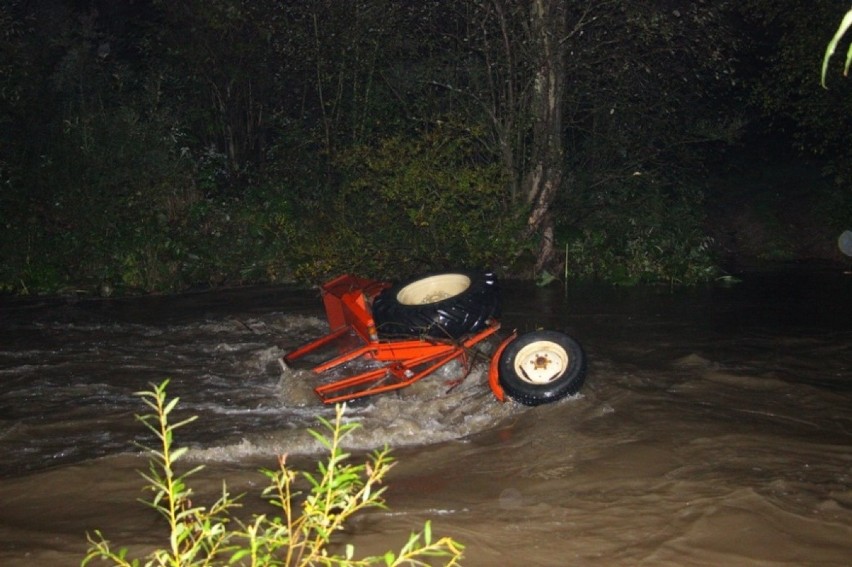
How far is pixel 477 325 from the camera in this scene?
7.86 m

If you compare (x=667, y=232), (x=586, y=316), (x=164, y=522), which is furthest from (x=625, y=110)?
(x=164, y=522)

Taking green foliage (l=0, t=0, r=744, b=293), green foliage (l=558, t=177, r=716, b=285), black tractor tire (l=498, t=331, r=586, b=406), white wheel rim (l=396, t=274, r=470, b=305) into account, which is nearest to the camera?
black tractor tire (l=498, t=331, r=586, b=406)

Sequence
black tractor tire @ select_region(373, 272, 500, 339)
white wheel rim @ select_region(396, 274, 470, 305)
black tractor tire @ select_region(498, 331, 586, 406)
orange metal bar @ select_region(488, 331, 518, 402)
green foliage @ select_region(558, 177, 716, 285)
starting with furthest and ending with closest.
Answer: green foliage @ select_region(558, 177, 716, 285)
white wheel rim @ select_region(396, 274, 470, 305)
black tractor tire @ select_region(373, 272, 500, 339)
orange metal bar @ select_region(488, 331, 518, 402)
black tractor tire @ select_region(498, 331, 586, 406)

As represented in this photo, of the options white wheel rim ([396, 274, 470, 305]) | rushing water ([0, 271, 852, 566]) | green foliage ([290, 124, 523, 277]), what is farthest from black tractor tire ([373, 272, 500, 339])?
green foliage ([290, 124, 523, 277])

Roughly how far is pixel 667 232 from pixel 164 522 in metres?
12.1

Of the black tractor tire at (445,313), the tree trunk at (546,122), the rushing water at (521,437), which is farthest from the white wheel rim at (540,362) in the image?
the tree trunk at (546,122)

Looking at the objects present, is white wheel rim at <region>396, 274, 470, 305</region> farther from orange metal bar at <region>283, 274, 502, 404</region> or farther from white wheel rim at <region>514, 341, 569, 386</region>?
white wheel rim at <region>514, 341, 569, 386</region>

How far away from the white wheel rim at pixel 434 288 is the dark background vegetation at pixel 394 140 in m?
5.03

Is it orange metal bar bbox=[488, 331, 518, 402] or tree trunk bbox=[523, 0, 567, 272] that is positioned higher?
tree trunk bbox=[523, 0, 567, 272]

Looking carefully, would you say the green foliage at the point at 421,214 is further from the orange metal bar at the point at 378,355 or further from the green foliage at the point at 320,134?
the orange metal bar at the point at 378,355

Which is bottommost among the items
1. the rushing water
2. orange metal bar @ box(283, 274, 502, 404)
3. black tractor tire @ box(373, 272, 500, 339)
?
the rushing water

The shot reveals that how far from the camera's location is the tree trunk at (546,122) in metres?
13.5

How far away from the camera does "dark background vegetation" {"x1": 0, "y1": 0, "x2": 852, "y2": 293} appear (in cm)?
1367

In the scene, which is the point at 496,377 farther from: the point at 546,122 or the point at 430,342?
the point at 546,122
